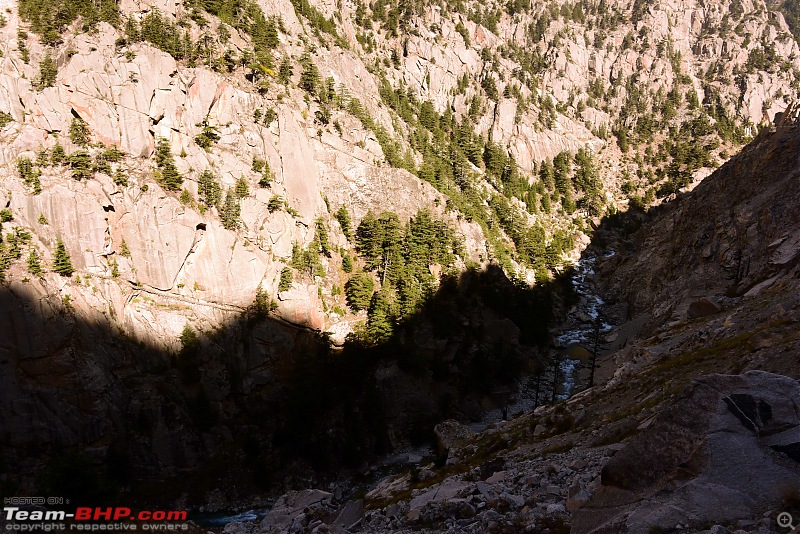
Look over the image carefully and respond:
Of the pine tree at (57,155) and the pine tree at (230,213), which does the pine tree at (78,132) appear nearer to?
the pine tree at (57,155)

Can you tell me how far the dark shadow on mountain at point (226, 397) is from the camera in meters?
54.4

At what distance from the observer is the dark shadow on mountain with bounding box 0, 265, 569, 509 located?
54438 millimetres

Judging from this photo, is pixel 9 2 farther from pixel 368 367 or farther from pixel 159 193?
pixel 368 367

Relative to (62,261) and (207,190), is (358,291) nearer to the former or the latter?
(207,190)

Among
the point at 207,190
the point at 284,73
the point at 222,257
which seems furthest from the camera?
the point at 284,73

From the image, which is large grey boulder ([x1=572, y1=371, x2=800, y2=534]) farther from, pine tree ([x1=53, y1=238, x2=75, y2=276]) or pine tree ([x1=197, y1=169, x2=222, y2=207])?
pine tree ([x1=53, y1=238, x2=75, y2=276])

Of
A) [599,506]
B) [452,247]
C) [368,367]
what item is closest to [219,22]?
[452,247]

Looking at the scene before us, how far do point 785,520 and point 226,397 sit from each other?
63.6m

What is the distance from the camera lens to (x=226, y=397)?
63438 millimetres

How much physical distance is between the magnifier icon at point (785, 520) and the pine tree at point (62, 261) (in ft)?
222

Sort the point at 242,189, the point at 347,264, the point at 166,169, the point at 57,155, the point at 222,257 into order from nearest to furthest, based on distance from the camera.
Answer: the point at 57,155
the point at 166,169
the point at 222,257
the point at 242,189
the point at 347,264

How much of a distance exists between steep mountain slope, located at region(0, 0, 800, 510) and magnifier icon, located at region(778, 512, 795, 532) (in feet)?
195

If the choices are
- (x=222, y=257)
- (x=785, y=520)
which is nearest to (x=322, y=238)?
(x=222, y=257)

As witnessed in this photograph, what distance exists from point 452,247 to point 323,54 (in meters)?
50.4
